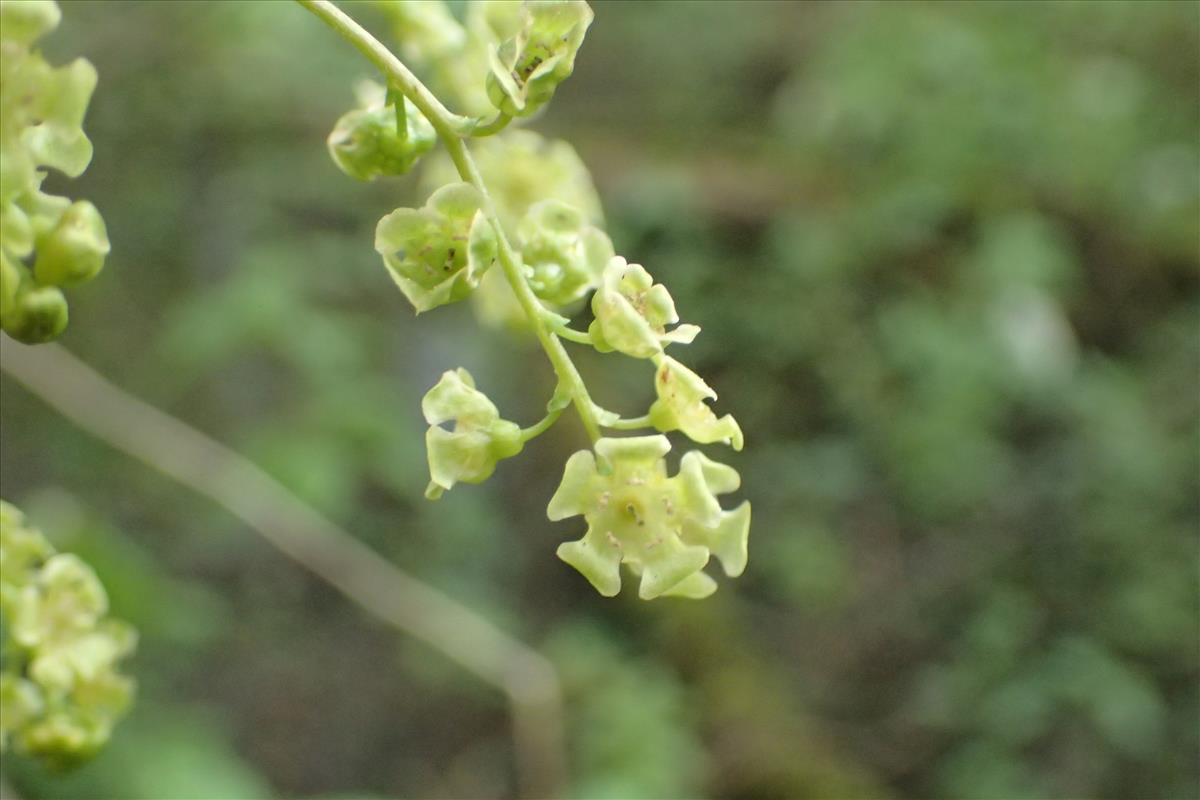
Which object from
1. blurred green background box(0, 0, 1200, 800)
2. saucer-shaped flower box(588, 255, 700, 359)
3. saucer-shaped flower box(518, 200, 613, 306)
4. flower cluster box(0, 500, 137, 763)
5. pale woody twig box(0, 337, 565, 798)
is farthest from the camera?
blurred green background box(0, 0, 1200, 800)

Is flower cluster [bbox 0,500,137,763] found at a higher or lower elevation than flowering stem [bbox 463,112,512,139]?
lower

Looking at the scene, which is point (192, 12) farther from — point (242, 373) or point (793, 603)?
point (793, 603)

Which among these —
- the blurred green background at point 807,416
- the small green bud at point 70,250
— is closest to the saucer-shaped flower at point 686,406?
the small green bud at point 70,250

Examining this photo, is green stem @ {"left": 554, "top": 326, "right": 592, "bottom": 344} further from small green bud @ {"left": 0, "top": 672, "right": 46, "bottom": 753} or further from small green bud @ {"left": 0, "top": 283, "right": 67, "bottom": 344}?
small green bud @ {"left": 0, "top": 672, "right": 46, "bottom": 753}

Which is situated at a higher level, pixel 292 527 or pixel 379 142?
pixel 379 142

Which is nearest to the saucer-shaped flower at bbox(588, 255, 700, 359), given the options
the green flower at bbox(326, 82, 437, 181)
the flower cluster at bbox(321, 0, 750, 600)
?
the flower cluster at bbox(321, 0, 750, 600)

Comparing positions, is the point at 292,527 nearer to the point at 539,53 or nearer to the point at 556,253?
the point at 556,253

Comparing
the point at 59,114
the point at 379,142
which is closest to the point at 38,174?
the point at 59,114
